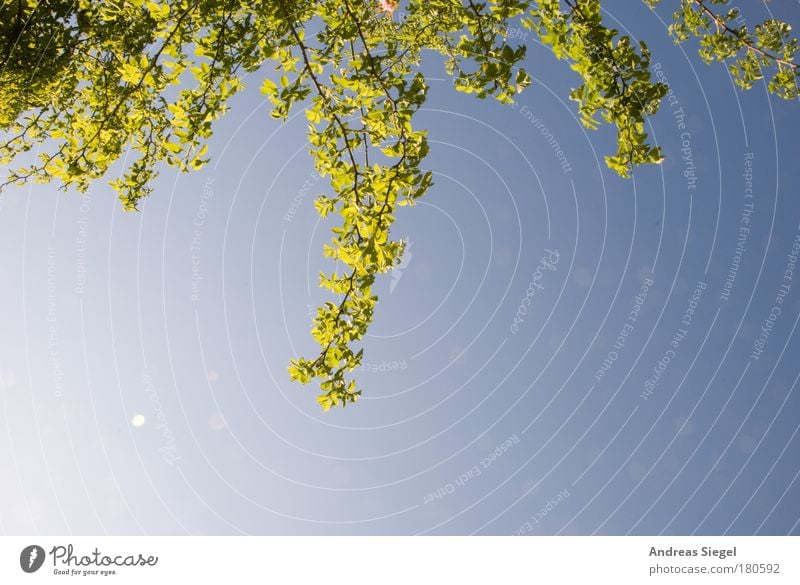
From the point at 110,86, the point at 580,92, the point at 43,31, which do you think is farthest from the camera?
the point at 43,31

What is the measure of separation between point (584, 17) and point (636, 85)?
18.3 inches

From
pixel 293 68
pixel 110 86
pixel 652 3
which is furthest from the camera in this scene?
pixel 110 86

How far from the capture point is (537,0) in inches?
113

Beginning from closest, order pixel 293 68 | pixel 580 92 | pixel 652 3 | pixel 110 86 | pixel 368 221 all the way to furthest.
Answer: pixel 368 221
pixel 580 92
pixel 293 68
pixel 652 3
pixel 110 86

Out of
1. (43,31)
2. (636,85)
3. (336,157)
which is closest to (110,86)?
(43,31)

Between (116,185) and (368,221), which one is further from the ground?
(116,185)

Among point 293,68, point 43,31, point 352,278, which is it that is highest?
point 43,31

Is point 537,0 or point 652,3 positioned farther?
point 652,3

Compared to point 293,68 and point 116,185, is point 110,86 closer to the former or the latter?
point 116,185

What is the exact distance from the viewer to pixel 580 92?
2721 millimetres

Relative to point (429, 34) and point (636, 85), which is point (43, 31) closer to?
point (429, 34)

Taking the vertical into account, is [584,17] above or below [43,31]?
below

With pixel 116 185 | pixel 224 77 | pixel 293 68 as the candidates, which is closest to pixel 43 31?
pixel 116 185

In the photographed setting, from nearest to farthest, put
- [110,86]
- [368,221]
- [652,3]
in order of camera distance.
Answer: [368,221]
[652,3]
[110,86]
